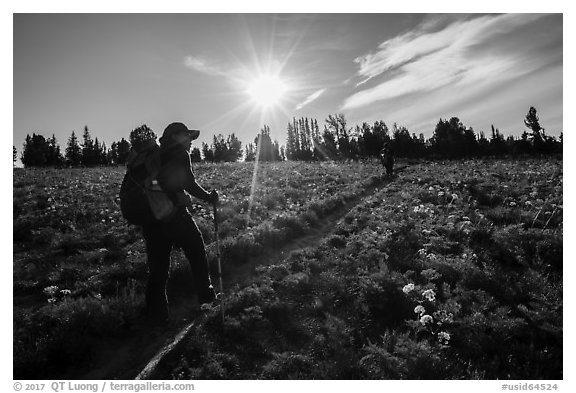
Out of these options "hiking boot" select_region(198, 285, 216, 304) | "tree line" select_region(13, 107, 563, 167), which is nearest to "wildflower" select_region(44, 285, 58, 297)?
"hiking boot" select_region(198, 285, 216, 304)

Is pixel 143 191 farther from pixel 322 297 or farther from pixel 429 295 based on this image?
pixel 429 295

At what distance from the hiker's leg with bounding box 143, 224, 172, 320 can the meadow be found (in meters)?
0.37

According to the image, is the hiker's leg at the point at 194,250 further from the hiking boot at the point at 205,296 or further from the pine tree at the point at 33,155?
the pine tree at the point at 33,155

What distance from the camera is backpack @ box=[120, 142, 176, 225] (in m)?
5.09

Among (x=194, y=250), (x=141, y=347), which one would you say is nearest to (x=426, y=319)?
(x=194, y=250)

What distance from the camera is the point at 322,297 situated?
20.7 feet

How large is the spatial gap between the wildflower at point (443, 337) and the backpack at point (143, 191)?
13.8ft

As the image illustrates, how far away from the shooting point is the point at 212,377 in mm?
4410

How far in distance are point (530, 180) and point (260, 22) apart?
A: 16.0 m

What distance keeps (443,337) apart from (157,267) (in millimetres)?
4276

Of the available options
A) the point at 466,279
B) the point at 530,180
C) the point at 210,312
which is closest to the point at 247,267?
the point at 210,312

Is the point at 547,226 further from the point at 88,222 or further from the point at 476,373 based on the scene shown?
the point at 88,222

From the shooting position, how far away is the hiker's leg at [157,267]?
18.0 ft
